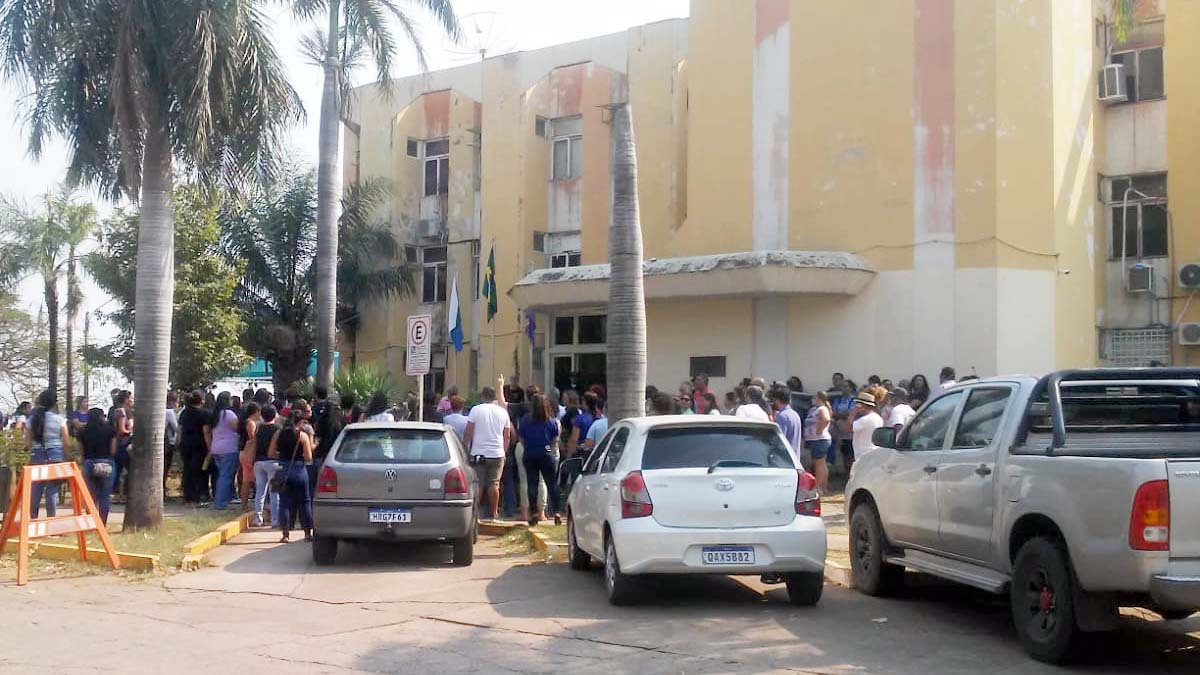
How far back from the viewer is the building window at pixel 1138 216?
22.8 m

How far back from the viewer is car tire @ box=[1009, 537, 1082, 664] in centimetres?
741

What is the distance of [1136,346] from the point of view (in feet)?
74.4

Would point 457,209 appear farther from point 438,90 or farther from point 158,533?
point 158,533

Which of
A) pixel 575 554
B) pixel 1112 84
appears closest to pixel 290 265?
pixel 1112 84

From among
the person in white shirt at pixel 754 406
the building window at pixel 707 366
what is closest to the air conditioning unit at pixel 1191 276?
the building window at pixel 707 366

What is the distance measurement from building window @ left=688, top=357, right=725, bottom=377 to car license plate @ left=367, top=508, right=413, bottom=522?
11.7 metres

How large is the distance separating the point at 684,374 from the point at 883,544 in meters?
13.6

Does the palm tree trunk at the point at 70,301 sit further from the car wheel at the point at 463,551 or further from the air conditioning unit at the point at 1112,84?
the air conditioning unit at the point at 1112,84

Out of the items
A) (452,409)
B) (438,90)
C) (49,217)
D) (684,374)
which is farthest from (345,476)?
(49,217)

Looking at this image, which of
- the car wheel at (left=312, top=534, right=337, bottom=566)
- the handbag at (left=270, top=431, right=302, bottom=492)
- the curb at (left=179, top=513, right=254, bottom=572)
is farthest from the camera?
the handbag at (left=270, top=431, right=302, bottom=492)

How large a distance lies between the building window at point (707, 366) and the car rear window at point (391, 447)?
439 inches

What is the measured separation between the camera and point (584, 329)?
27.0 meters

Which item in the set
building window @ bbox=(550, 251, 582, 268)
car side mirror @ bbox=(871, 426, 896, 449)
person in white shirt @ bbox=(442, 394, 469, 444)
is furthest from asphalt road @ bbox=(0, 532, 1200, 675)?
building window @ bbox=(550, 251, 582, 268)

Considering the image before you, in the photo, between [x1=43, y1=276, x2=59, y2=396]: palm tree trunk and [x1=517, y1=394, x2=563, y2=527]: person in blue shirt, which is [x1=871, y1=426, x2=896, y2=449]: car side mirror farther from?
[x1=43, y1=276, x2=59, y2=396]: palm tree trunk
